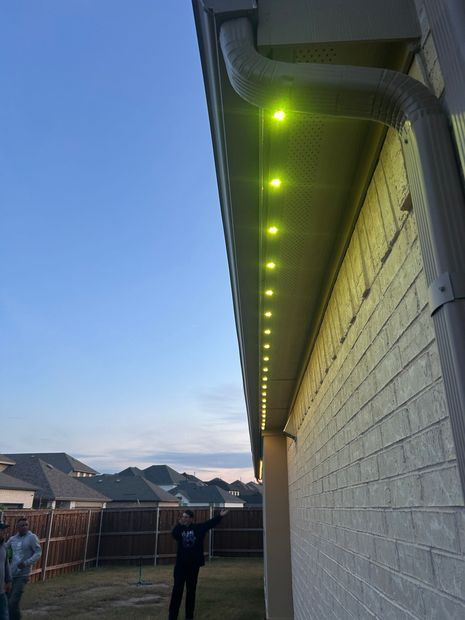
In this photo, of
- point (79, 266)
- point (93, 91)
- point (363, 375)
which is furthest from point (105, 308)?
point (363, 375)

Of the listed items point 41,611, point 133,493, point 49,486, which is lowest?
point 41,611

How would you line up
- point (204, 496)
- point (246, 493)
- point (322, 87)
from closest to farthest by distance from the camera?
point (322, 87) < point (204, 496) < point (246, 493)

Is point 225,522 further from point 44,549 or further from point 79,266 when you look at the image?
point 79,266

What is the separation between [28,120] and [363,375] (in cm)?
1413

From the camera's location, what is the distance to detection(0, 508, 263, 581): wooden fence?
1443cm

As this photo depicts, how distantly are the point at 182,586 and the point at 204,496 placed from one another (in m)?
42.4

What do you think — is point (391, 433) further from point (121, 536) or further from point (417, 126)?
point (121, 536)

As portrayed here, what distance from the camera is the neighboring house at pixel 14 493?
20.6 meters

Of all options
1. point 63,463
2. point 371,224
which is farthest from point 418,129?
point 63,463

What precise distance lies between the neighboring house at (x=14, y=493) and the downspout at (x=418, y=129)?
77.5 ft

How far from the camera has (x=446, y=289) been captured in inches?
41.5

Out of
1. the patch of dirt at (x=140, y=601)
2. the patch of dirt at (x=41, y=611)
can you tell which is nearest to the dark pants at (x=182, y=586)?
the patch of dirt at (x=140, y=601)

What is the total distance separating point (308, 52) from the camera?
4.80 feet

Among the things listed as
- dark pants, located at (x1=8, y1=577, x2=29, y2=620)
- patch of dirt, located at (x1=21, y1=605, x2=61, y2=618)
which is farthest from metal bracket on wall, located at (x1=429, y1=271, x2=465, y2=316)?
patch of dirt, located at (x1=21, y1=605, x2=61, y2=618)
